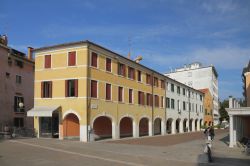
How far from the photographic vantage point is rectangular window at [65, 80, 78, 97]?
104ft

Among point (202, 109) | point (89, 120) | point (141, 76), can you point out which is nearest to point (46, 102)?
point (89, 120)

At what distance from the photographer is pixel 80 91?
31.2 meters

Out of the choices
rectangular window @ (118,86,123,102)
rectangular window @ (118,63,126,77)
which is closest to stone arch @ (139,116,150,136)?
rectangular window @ (118,86,123,102)

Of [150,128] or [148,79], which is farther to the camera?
[148,79]

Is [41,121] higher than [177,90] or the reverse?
the reverse

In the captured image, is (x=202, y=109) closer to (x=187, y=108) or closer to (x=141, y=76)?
(x=187, y=108)

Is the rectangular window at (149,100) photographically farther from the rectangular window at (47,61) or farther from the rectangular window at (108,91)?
the rectangular window at (47,61)

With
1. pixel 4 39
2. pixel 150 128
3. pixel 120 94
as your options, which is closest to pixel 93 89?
pixel 120 94

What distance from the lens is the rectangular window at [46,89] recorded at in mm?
33219

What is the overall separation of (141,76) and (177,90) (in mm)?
16530

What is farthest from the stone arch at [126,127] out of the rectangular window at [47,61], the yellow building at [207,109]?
the yellow building at [207,109]

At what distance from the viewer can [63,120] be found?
32.2 meters

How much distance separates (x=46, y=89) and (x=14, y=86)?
1132cm

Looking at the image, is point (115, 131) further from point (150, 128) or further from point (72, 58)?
point (150, 128)
